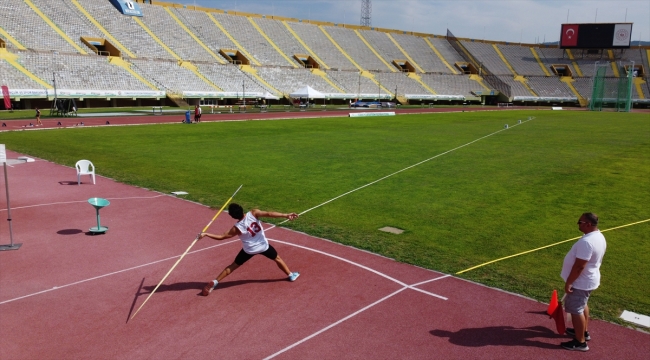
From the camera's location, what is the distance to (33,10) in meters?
57.4

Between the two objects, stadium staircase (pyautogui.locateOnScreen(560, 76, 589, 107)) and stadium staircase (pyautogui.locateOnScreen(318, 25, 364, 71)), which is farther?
stadium staircase (pyautogui.locateOnScreen(560, 76, 589, 107))

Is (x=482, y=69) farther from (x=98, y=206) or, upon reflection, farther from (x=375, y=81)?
(x=98, y=206)

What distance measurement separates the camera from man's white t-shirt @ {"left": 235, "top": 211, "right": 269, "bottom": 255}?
7.43 metres

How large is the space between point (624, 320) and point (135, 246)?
8.45 meters

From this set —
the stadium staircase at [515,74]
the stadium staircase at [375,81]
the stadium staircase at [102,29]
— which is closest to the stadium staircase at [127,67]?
the stadium staircase at [102,29]

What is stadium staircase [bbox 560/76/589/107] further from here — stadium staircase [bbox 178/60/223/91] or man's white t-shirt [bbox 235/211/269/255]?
man's white t-shirt [bbox 235/211/269/255]

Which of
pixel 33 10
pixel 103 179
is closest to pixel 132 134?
pixel 103 179

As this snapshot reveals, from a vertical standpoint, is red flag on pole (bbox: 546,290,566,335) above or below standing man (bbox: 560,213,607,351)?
below

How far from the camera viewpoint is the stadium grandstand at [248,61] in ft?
176

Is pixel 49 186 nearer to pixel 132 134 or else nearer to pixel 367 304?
pixel 367 304

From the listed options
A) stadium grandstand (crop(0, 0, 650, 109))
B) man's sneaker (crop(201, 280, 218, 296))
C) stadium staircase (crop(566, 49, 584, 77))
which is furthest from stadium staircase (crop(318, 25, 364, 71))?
man's sneaker (crop(201, 280, 218, 296))

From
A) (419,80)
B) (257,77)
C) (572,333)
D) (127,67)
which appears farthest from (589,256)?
(419,80)

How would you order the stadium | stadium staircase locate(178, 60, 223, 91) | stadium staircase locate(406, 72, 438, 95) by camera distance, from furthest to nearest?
stadium staircase locate(406, 72, 438, 95)
stadium staircase locate(178, 60, 223, 91)
the stadium

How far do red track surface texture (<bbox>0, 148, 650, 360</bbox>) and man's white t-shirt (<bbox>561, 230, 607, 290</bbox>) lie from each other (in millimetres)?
888
